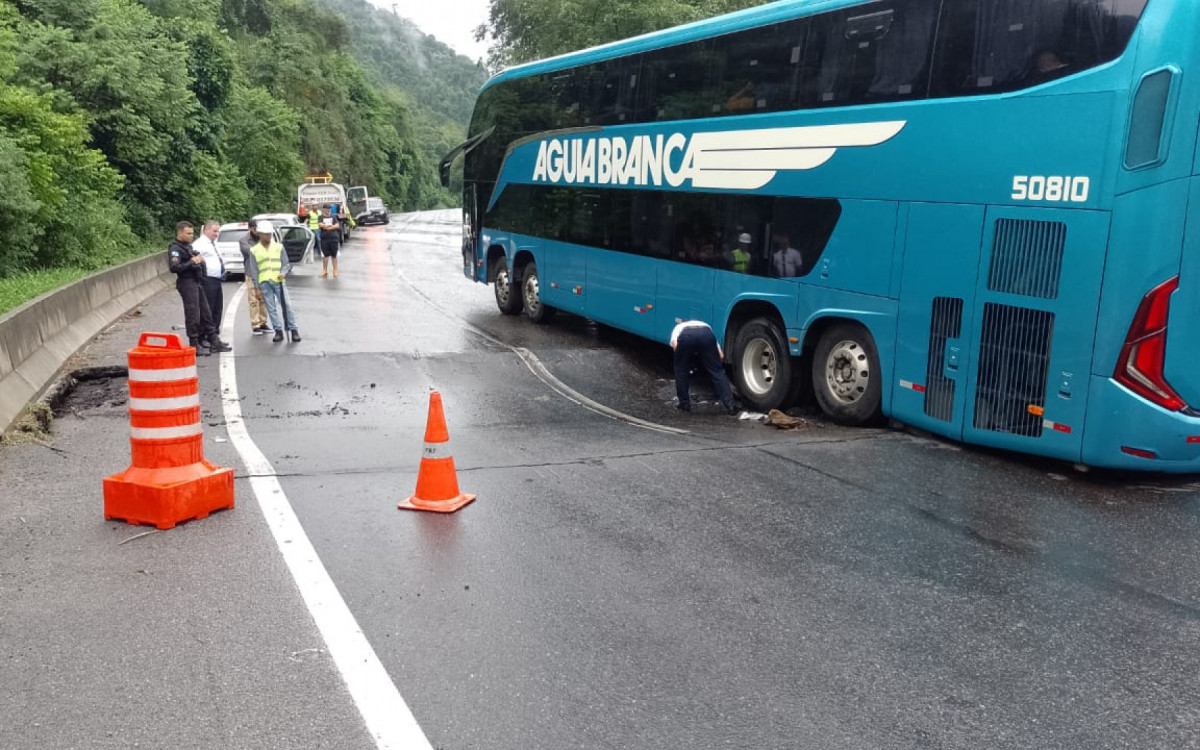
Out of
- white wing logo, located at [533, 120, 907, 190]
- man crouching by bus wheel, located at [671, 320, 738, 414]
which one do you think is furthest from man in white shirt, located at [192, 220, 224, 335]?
man crouching by bus wheel, located at [671, 320, 738, 414]

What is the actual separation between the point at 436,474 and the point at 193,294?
774 cm

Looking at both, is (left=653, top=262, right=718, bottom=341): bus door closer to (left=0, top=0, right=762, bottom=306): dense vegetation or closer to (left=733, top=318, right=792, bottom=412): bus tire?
(left=733, top=318, right=792, bottom=412): bus tire

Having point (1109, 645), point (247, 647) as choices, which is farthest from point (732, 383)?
point (247, 647)

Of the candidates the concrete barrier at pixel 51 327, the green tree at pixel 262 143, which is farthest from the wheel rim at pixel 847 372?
the green tree at pixel 262 143

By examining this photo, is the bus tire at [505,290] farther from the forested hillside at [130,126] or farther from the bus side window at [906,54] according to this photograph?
the bus side window at [906,54]

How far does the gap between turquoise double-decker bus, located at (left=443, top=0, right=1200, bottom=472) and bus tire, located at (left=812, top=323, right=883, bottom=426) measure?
2 cm

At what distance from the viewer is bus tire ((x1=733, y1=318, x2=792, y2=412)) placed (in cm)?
1035

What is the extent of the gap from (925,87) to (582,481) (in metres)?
4.39

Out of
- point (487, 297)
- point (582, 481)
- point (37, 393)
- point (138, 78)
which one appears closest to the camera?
point (582, 481)

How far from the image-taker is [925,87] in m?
8.41

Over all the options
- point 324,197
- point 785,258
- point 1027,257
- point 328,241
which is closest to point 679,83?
point 785,258

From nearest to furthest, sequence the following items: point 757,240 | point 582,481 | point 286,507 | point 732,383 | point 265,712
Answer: point 265,712 < point 286,507 < point 582,481 < point 757,240 < point 732,383

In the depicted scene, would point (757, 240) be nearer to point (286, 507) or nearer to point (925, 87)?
point (925, 87)

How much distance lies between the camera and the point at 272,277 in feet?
45.8
